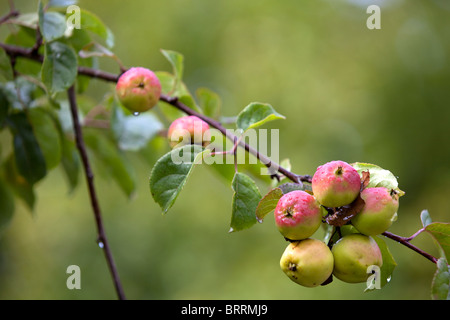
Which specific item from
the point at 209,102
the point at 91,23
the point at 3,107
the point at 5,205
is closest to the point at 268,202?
the point at 209,102

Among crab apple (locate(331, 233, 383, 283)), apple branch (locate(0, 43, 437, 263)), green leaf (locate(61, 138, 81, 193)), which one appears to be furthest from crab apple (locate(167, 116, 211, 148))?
green leaf (locate(61, 138, 81, 193))

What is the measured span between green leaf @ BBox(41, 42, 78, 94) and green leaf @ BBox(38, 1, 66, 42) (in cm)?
2

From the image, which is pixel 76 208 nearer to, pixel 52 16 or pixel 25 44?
pixel 25 44

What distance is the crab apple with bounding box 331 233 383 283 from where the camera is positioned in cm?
50

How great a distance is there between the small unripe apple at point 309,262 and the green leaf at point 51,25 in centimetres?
50

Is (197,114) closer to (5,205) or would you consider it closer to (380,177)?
(380,177)

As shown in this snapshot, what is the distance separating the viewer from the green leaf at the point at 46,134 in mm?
914

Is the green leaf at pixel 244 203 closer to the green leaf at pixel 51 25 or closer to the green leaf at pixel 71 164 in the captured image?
the green leaf at pixel 51 25

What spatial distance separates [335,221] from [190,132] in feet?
0.81

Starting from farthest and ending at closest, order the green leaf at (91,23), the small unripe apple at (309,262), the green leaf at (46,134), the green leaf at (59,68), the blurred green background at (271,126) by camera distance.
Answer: the blurred green background at (271,126), the green leaf at (46,134), the green leaf at (91,23), the green leaf at (59,68), the small unripe apple at (309,262)

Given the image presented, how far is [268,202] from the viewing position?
55 cm

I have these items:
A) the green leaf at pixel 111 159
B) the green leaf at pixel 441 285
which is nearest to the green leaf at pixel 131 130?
the green leaf at pixel 111 159
